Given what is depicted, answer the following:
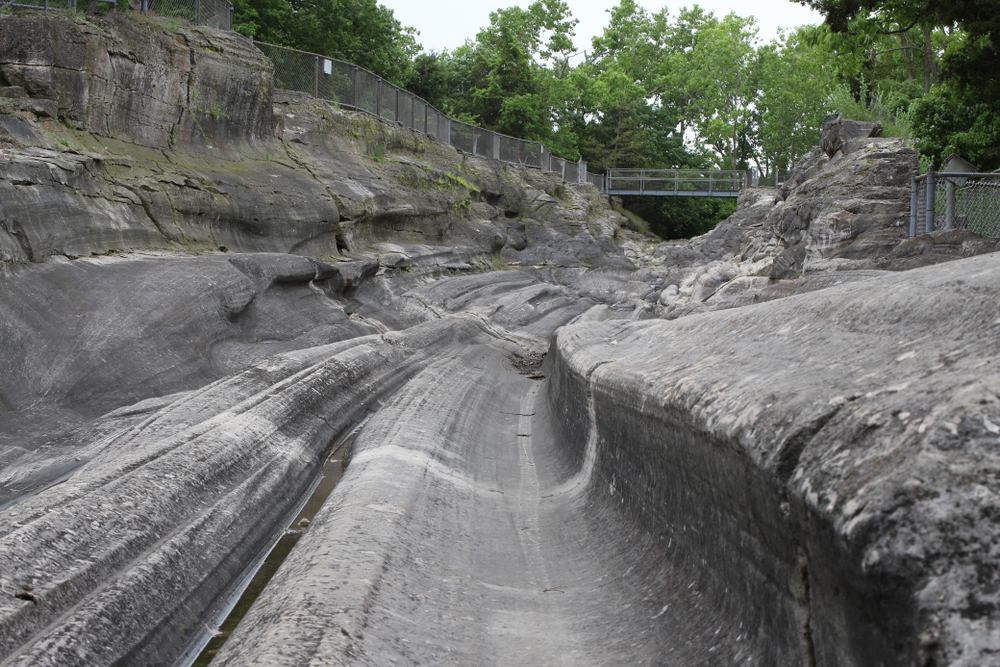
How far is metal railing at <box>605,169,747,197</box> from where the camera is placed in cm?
3494

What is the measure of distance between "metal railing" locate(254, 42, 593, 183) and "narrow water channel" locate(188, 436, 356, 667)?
10.7 m

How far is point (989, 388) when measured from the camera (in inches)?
74.1

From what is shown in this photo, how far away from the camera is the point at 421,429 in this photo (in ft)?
21.5

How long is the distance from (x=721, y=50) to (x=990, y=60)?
37.6 m

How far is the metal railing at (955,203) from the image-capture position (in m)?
7.59

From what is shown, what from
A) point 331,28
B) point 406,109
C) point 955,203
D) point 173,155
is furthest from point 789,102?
point 173,155

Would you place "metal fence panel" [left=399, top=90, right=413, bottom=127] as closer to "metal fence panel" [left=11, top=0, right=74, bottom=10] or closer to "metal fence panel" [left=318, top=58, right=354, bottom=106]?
"metal fence panel" [left=318, top=58, right=354, bottom=106]

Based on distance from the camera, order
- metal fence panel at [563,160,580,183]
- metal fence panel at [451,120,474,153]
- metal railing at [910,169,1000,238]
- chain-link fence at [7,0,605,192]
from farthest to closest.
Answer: metal fence panel at [563,160,580,183], metal fence panel at [451,120,474,153], chain-link fence at [7,0,605,192], metal railing at [910,169,1000,238]

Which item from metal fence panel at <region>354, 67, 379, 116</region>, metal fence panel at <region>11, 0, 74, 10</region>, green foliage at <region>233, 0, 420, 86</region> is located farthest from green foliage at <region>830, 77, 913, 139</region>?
green foliage at <region>233, 0, 420, 86</region>

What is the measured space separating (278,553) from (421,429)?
82.7 inches

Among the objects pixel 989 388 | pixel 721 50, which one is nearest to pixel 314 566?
pixel 989 388

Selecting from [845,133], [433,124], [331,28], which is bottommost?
[845,133]

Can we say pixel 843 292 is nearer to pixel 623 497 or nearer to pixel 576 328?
pixel 623 497

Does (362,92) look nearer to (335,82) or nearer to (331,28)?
(335,82)
